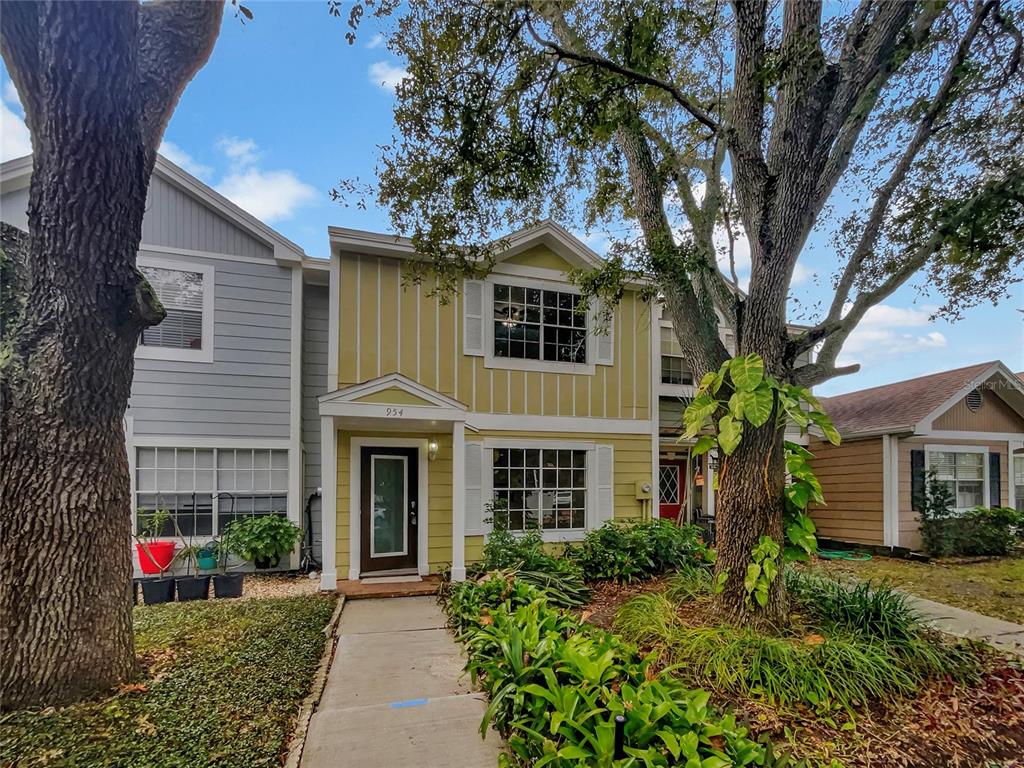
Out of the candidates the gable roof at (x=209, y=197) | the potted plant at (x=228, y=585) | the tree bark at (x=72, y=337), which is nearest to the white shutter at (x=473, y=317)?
the gable roof at (x=209, y=197)

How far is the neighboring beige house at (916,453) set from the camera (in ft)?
31.8

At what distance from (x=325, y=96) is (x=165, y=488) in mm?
6093

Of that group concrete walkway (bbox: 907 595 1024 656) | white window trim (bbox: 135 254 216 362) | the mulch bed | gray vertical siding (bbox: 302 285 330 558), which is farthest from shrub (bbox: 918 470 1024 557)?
white window trim (bbox: 135 254 216 362)

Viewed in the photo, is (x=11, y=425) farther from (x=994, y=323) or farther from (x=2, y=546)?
(x=994, y=323)

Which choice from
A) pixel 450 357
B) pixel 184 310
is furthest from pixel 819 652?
pixel 184 310

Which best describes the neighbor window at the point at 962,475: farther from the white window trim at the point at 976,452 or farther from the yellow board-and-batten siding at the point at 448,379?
the yellow board-and-batten siding at the point at 448,379

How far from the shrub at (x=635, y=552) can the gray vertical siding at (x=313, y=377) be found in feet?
14.8

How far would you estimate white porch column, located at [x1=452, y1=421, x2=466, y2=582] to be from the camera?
703 centimetres

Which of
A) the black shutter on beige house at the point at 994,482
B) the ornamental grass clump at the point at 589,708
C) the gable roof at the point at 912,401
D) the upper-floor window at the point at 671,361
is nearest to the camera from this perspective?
the ornamental grass clump at the point at 589,708

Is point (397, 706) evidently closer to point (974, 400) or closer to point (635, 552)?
point (635, 552)

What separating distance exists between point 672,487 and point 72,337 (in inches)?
396

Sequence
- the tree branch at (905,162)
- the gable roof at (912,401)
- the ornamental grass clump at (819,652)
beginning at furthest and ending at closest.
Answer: the gable roof at (912,401), the tree branch at (905,162), the ornamental grass clump at (819,652)

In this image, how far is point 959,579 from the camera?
25.4 ft

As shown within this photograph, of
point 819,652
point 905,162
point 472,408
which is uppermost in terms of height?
point 905,162
